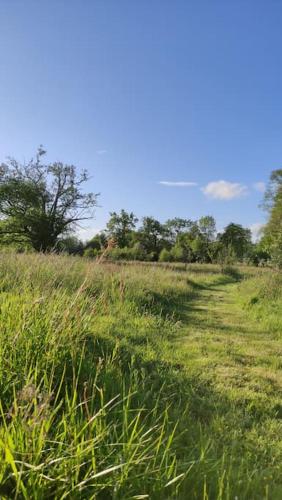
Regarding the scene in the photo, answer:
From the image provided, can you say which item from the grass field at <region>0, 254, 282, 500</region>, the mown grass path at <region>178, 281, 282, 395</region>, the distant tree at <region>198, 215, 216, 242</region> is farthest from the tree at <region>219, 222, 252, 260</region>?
the grass field at <region>0, 254, 282, 500</region>

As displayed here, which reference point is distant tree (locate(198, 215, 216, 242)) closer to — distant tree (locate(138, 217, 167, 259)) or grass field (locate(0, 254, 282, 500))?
distant tree (locate(138, 217, 167, 259))

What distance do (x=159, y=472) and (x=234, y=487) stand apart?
0.47 meters

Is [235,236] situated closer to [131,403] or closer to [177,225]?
[177,225]

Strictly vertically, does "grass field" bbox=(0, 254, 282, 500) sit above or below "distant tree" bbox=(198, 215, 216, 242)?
below

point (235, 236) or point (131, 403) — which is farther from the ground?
point (235, 236)

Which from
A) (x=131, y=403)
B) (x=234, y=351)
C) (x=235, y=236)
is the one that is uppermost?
(x=235, y=236)

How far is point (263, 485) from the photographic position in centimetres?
191

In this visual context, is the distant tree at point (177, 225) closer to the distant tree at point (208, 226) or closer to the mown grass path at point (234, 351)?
the distant tree at point (208, 226)

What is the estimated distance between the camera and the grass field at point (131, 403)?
57.7 inches

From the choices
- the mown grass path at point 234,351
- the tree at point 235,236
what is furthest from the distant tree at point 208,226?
the mown grass path at point 234,351

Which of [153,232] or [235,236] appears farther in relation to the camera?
[153,232]

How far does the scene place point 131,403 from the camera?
8.53ft

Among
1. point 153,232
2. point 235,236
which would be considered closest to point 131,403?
point 235,236

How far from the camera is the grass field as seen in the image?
4.81 feet
